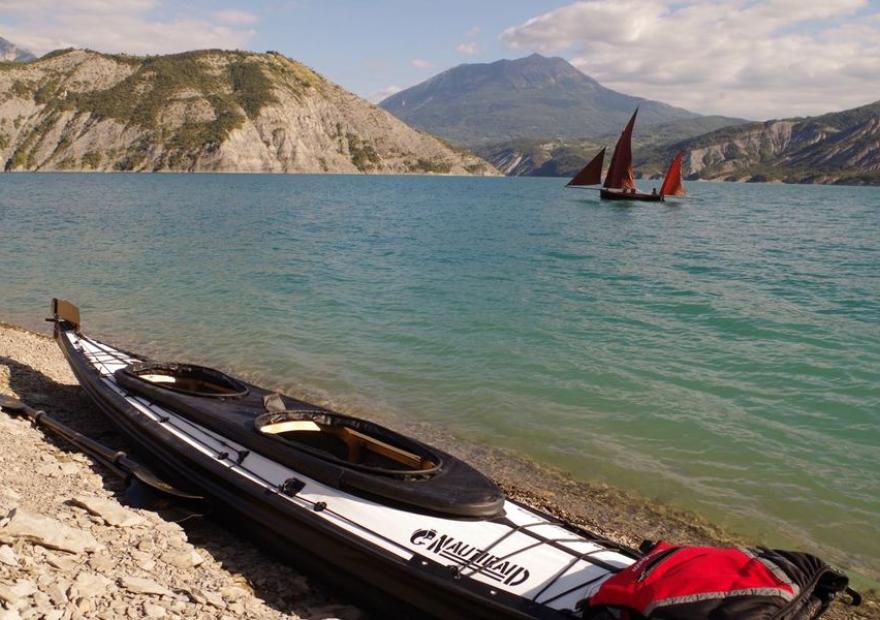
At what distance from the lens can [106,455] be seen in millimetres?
9562

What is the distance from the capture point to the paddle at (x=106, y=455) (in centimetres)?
862

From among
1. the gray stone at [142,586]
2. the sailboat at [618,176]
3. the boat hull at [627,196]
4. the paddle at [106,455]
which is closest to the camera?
the gray stone at [142,586]

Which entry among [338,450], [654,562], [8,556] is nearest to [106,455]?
[338,450]

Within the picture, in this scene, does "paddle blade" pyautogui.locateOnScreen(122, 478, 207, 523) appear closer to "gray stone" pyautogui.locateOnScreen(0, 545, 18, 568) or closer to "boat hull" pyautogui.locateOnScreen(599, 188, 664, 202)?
"gray stone" pyautogui.locateOnScreen(0, 545, 18, 568)

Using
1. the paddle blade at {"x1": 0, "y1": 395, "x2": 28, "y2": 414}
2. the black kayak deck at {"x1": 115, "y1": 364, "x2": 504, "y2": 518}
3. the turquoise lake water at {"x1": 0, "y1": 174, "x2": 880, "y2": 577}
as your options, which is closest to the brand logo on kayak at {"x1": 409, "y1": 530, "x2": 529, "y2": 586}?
the black kayak deck at {"x1": 115, "y1": 364, "x2": 504, "y2": 518}

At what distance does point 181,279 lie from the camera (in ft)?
94.1

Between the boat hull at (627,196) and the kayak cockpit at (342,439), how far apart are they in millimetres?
85111

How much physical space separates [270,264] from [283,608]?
92.4 feet

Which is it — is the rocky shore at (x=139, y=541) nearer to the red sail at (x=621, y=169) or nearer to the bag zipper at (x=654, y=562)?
the bag zipper at (x=654, y=562)

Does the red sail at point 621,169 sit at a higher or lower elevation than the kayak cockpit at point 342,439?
higher

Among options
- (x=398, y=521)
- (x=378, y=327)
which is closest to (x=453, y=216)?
(x=378, y=327)

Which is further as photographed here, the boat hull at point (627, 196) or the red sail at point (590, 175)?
the red sail at point (590, 175)

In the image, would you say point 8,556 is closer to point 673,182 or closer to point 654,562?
point 654,562

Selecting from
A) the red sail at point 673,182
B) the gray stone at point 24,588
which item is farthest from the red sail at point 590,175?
the gray stone at point 24,588
